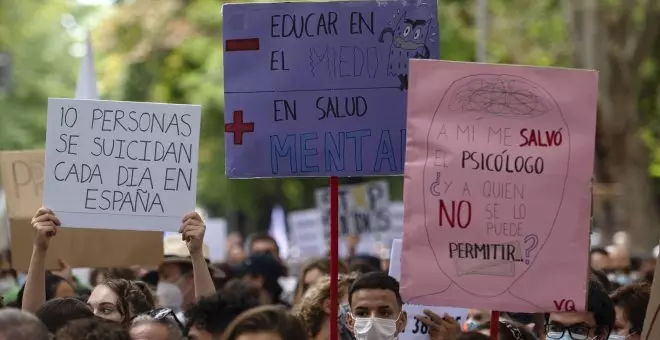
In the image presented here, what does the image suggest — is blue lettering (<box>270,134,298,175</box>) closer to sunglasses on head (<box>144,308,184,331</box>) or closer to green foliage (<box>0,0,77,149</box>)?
sunglasses on head (<box>144,308,184,331</box>)

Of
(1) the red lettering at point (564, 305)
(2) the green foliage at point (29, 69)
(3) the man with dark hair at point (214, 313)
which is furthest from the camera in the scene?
(2) the green foliage at point (29, 69)

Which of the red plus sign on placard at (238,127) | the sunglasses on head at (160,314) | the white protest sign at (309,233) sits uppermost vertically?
the red plus sign on placard at (238,127)

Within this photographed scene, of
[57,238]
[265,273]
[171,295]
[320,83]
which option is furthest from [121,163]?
[265,273]

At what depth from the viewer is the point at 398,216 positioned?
73.1ft

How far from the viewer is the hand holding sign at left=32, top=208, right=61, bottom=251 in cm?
806

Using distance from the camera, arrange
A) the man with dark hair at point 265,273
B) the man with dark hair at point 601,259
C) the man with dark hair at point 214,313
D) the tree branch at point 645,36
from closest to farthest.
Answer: the man with dark hair at point 214,313 → the man with dark hair at point 265,273 → the man with dark hair at point 601,259 → the tree branch at point 645,36

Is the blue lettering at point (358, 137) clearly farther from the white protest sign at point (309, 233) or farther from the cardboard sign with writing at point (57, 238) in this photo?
the white protest sign at point (309, 233)

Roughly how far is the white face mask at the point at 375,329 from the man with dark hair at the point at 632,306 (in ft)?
4.03

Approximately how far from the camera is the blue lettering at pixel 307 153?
27.0 feet

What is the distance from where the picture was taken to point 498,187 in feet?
23.1

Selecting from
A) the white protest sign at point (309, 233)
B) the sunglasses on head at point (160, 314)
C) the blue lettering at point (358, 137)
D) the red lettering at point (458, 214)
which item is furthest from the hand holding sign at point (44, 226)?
the white protest sign at point (309, 233)

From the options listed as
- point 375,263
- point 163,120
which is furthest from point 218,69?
point 163,120

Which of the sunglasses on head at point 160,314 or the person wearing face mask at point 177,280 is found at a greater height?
the sunglasses on head at point 160,314

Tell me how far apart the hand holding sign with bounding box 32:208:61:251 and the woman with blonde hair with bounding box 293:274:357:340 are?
4.24 ft
